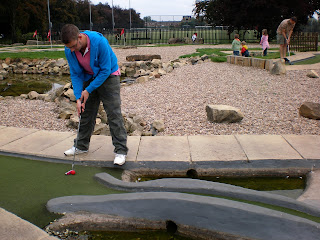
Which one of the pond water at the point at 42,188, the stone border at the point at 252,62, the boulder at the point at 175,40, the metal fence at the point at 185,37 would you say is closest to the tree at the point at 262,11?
the metal fence at the point at 185,37

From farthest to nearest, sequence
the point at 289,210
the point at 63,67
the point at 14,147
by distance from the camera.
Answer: the point at 63,67, the point at 14,147, the point at 289,210

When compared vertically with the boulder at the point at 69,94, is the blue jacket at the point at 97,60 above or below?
above

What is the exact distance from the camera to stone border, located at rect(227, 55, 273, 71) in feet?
34.0

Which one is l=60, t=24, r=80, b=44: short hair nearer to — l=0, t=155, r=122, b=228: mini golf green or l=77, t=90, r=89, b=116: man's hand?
l=77, t=90, r=89, b=116: man's hand

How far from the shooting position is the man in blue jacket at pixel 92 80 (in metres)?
3.48

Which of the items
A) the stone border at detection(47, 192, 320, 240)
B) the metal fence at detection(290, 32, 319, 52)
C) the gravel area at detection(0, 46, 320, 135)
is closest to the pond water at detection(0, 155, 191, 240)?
the stone border at detection(47, 192, 320, 240)

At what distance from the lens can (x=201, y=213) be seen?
2.78 m

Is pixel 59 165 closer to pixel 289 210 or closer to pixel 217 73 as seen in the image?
pixel 289 210

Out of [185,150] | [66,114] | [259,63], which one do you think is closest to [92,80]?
[185,150]

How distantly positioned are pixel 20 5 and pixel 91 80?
118ft

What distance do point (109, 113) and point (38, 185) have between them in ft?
3.53

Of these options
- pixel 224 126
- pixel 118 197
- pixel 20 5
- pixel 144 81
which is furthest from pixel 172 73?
pixel 20 5

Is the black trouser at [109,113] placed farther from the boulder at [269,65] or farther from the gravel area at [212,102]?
the boulder at [269,65]

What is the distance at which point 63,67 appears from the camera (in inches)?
658
